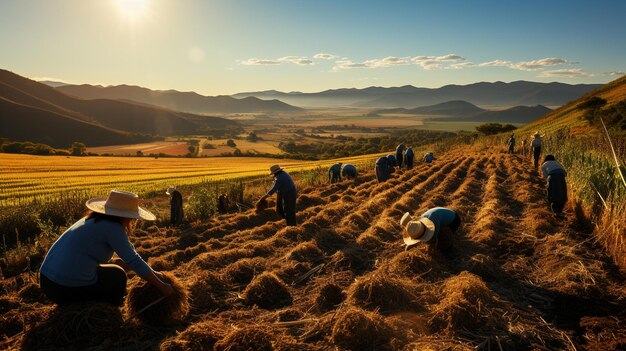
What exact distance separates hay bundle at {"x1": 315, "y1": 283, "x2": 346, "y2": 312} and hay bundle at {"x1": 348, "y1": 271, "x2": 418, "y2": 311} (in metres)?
0.15

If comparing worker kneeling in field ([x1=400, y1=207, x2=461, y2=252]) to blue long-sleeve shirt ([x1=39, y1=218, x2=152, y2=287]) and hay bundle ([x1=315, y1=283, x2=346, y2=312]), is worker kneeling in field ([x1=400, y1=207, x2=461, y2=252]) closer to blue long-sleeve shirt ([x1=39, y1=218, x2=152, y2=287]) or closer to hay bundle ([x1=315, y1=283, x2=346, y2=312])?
hay bundle ([x1=315, y1=283, x2=346, y2=312])

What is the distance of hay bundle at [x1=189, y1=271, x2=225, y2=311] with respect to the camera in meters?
5.11

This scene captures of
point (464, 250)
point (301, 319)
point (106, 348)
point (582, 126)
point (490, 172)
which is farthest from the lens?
point (582, 126)

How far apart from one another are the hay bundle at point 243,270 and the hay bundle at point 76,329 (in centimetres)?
202

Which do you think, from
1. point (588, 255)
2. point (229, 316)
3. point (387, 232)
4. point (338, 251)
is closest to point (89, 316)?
point (229, 316)

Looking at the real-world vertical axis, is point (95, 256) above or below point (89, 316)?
above

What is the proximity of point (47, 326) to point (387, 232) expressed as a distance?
19.3ft

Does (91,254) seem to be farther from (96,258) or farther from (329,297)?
(329,297)

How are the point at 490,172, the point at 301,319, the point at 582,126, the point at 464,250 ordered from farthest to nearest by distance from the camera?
the point at 582,126, the point at 490,172, the point at 464,250, the point at 301,319

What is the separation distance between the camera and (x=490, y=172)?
17375mm

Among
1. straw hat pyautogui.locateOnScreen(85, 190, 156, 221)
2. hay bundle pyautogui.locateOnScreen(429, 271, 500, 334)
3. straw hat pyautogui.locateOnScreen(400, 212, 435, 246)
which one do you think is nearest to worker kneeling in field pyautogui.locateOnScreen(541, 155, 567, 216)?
straw hat pyautogui.locateOnScreen(400, 212, 435, 246)

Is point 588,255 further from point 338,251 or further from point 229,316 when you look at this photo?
point 229,316

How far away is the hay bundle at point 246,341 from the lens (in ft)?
12.4

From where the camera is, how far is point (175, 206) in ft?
34.8
